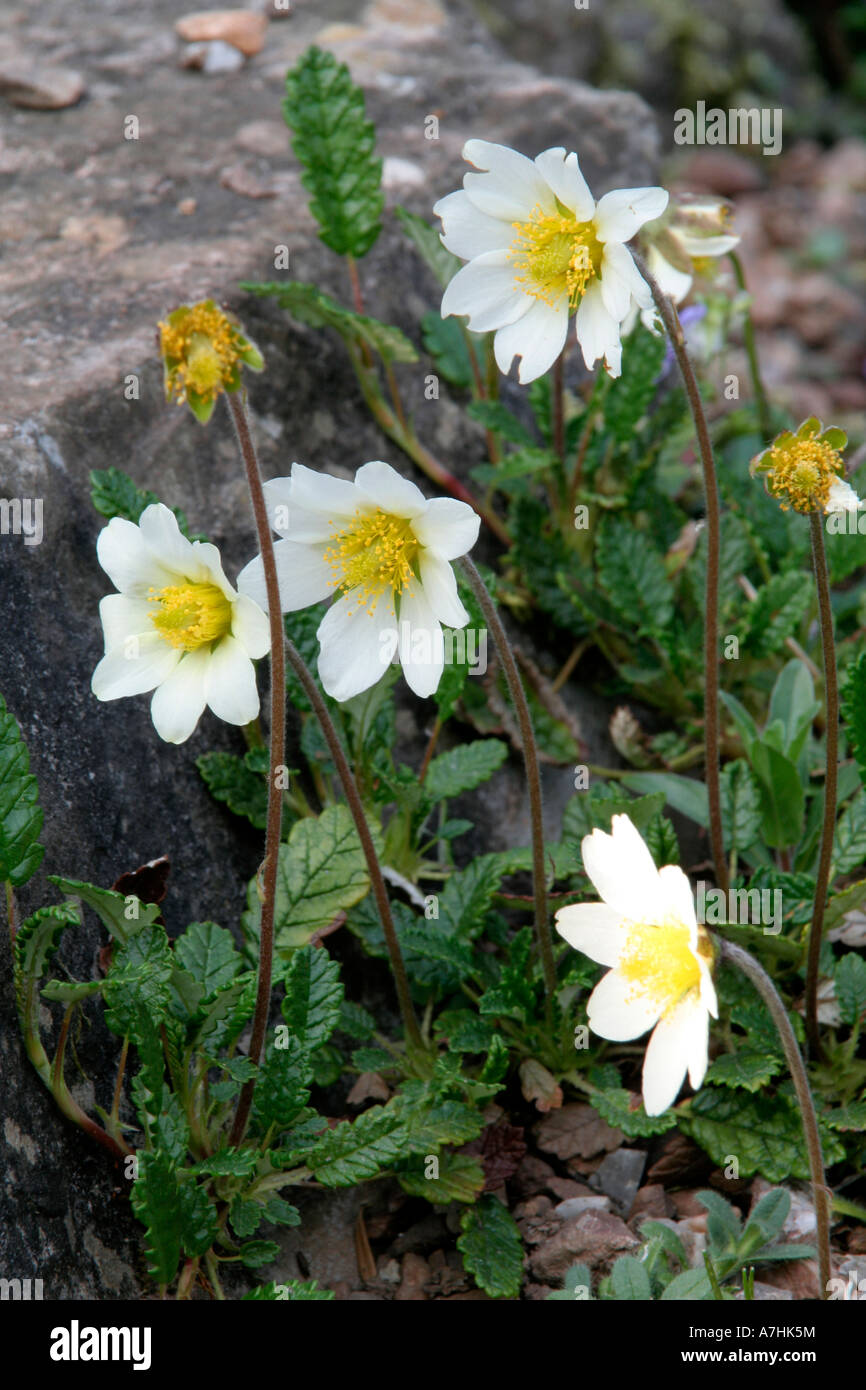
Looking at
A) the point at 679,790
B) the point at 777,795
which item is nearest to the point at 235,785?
the point at 679,790

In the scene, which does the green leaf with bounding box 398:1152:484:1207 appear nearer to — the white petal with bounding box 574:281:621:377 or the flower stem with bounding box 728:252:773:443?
the white petal with bounding box 574:281:621:377

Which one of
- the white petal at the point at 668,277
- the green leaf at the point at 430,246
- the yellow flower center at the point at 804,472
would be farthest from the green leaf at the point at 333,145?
the yellow flower center at the point at 804,472

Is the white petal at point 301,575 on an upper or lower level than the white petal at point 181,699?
upper

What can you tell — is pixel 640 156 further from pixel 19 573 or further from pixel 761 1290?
pixel 761 1290

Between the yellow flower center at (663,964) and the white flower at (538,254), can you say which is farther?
the white flower at (538,254)

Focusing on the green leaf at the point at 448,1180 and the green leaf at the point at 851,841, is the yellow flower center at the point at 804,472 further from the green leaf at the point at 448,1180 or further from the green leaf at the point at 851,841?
the green leaf at the point at 448,1180

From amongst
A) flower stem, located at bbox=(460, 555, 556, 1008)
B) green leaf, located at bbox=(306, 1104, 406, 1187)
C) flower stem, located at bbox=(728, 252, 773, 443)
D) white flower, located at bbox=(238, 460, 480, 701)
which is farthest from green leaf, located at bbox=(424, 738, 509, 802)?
flower stem, located at bbox=(728, 252, 773, 443)

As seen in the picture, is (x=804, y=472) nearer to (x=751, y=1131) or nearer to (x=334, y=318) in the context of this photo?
(x=751, y=1131)
